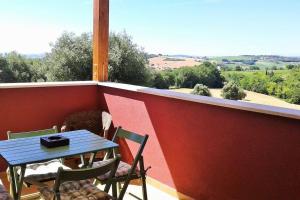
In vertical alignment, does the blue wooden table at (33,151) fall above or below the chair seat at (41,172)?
above

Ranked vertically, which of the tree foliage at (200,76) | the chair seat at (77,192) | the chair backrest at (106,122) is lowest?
the chair seat at (77,192)

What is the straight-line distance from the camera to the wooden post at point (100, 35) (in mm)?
4996

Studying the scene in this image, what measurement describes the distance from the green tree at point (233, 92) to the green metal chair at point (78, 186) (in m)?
2.15

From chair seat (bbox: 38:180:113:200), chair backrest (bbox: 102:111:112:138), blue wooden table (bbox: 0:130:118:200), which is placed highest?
blue wooden table (bbox: 0:130:118:200)

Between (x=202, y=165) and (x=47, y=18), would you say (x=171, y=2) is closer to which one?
(x=47, y=18)

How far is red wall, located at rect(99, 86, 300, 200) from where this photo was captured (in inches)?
118

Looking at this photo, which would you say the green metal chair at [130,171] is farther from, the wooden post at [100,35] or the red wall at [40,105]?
the wooden post at [100,35]

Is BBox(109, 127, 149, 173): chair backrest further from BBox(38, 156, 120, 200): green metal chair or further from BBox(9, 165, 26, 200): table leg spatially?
BBox(9, 165, 26, 200): table leg

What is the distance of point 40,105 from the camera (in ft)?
15.4

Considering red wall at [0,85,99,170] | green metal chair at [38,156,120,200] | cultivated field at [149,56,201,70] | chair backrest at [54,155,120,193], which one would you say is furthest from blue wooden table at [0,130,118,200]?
cultivated field at [149,56,201,70]

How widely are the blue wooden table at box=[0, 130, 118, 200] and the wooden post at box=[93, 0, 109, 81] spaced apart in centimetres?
204

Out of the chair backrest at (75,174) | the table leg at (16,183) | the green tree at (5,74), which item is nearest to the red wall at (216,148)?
the chair backrest at (75,174)

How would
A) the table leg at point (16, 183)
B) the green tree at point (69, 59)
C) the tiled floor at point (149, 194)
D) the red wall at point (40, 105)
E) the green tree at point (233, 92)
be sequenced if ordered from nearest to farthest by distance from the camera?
the table leg at point (16, 183) < the tiled floor at point (149, 194) < the green tree at point (233, 92) < the red wall at point (40, 105) < the green tree at point (69, 59)

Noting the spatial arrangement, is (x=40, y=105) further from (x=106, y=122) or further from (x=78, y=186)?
(x=78, y=186)
